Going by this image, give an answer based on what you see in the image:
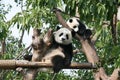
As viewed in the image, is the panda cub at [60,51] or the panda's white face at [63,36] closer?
the panda cub at [60,51]

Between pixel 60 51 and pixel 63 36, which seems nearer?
pixel 60 51

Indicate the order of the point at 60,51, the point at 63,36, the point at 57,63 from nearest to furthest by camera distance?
the point at 57,63
the point at 60,51
the point at 63,36

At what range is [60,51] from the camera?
597cm

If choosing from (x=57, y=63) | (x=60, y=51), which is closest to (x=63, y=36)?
(x=60, y=51)

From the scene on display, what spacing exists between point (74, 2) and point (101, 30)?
1377mm

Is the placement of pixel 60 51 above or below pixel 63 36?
below

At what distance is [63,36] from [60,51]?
0.40m

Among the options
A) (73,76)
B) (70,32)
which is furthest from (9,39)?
(70,32)

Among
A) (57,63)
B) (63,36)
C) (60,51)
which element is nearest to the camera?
(57,63)

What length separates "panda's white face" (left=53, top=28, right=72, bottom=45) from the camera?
20.1 ft

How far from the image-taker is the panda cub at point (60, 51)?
5.43 metres

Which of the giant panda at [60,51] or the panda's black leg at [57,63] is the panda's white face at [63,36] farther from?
the panda's black leg at [57,63]

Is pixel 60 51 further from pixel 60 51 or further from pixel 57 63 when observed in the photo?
pixel 57 63

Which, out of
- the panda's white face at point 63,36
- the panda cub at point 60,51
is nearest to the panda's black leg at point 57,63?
the panda cub at point 60,51
